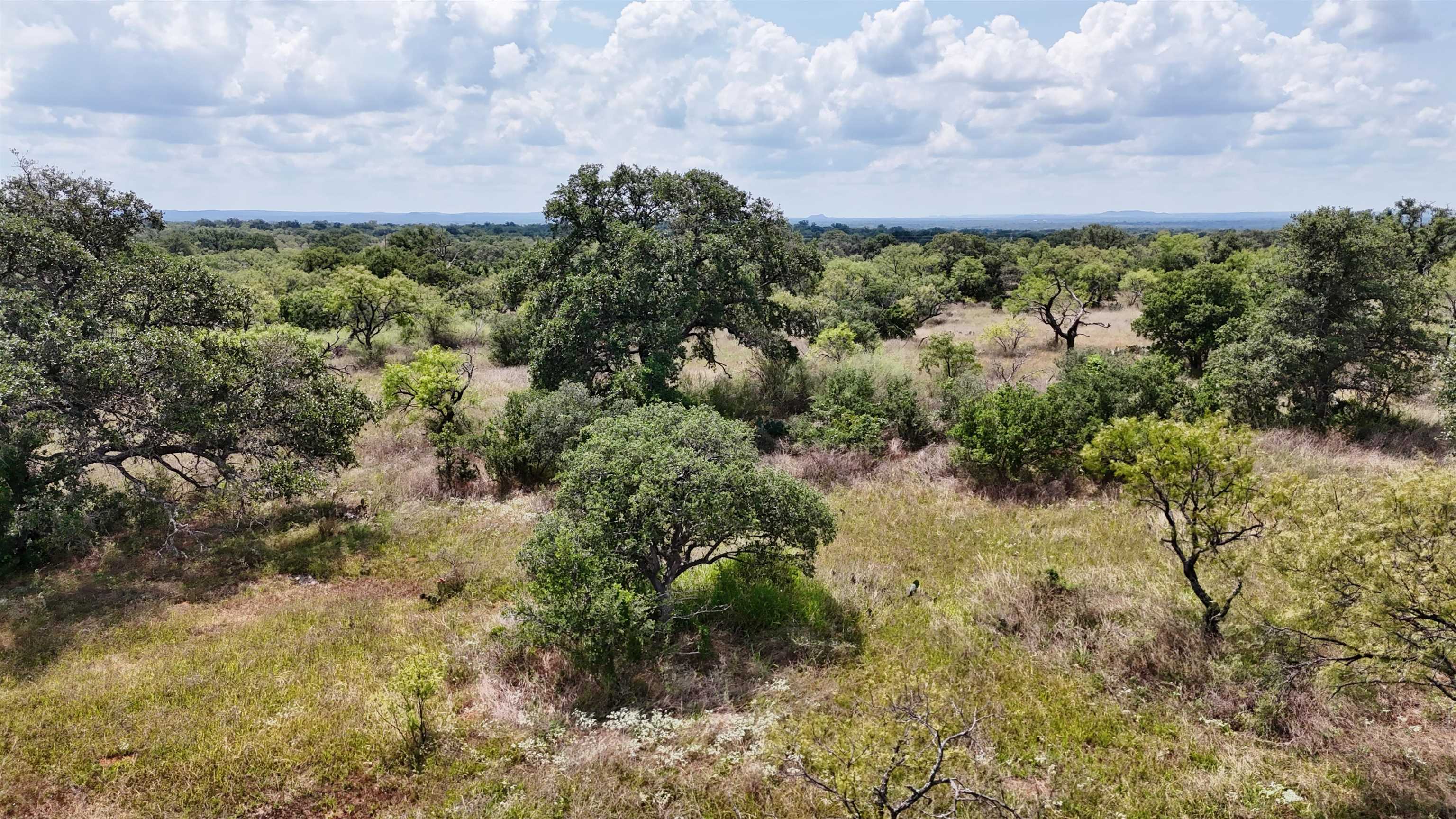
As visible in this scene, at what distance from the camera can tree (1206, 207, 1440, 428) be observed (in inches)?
668

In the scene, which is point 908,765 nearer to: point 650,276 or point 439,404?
point 650,276

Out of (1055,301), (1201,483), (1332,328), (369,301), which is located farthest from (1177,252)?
(369,301)

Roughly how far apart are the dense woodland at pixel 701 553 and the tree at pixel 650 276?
135 mm

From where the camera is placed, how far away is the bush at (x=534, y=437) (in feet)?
53.9

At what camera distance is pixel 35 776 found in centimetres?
732

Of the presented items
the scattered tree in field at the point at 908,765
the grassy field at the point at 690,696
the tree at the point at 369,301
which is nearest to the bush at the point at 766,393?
the grassy field at the point at 690,696

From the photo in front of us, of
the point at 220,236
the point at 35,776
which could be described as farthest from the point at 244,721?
the point at 220,236

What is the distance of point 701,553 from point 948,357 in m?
13.2

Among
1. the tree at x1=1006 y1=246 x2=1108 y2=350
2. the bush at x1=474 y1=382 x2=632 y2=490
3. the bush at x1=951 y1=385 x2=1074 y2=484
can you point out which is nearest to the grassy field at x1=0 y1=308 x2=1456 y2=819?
the bush at x1=951 y1=385 x2=1074 y2=484

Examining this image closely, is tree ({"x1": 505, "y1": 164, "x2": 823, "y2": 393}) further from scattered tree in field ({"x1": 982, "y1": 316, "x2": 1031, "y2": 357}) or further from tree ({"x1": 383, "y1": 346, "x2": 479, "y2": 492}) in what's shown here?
scattered tree in field ({"x1": 982, "y1": 316, "x2": 1031, "y2": 357})

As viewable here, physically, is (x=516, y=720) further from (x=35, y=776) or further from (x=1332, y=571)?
(x=1332, y=571)

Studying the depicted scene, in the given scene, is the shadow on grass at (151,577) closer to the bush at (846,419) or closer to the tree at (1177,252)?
the bush at (846,419)

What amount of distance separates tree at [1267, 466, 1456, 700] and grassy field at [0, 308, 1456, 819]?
138 cm

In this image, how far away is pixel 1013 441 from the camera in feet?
50.3
